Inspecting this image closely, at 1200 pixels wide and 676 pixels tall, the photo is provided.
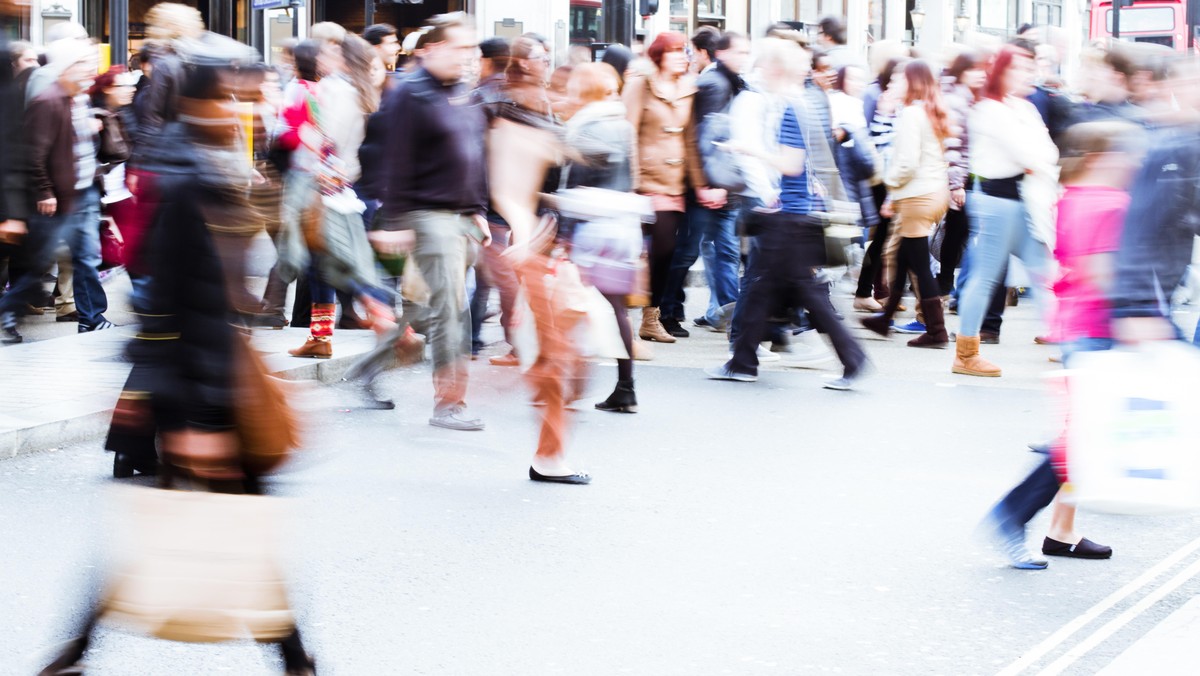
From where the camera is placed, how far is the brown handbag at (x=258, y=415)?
3838mm

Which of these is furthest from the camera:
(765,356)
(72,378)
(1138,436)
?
(765,356)

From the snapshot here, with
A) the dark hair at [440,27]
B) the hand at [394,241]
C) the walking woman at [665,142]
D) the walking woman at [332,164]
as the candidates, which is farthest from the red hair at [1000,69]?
the hand at [394,241]

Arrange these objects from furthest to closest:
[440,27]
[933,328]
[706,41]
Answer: [706,41]
[933,328]
[440,27]

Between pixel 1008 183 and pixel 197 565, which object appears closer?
pixel 197 565

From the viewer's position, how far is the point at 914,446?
25.5 ft

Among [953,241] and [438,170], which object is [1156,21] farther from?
[438,170]

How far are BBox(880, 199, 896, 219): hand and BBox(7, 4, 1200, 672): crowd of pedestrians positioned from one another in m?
0.04

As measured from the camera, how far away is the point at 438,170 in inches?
291

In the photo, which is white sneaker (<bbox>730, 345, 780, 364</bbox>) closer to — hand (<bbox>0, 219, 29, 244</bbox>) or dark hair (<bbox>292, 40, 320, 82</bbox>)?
dark hair (<bbox>292, 40, 320, 82</bbox>)

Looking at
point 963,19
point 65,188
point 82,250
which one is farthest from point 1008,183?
point 963,19

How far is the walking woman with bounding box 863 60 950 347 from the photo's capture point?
1081 cm

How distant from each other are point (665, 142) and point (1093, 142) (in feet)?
17.6

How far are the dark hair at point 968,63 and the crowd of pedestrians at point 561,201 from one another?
20 mm

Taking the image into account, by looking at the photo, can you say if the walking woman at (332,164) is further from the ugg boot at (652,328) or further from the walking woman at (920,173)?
the walking woman at (920,173)
